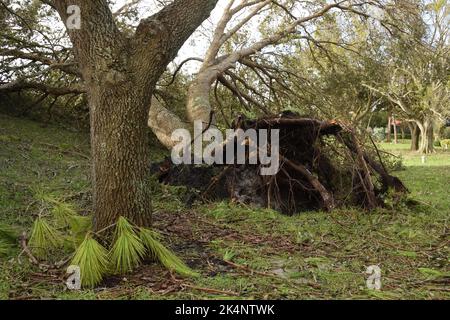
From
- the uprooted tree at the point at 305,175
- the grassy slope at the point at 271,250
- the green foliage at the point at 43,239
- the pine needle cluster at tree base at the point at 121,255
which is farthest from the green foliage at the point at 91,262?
the uprooted tree at the point at 305,175

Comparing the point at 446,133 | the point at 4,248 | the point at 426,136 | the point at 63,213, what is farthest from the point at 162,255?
the point at 446,133

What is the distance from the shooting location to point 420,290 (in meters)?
2.92

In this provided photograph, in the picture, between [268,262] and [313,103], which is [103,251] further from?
[313,103]

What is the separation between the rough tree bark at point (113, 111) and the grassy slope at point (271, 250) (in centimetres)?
Result: 51

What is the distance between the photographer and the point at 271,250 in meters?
3.75

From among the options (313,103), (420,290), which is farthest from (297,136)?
(313,103)

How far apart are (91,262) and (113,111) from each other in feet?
3.49

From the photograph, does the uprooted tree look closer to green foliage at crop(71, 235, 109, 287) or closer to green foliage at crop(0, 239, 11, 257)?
green foliage at crop(0, 239, 11, 257)

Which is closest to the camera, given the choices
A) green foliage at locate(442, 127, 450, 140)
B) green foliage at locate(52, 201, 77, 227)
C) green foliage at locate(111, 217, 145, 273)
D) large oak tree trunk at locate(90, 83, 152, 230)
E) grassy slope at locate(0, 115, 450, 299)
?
grassy slope at locate(0, 115, 450, 299)

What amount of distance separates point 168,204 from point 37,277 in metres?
2.39

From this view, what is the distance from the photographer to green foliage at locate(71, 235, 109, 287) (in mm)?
2912

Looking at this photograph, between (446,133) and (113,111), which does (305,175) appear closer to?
(113,111)

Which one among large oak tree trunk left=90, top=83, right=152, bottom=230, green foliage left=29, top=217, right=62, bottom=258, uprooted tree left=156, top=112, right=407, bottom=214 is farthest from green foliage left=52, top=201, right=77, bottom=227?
uprooted tree left=156, top=112, right=407, bottom=214

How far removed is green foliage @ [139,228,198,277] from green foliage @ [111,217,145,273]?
6 cm
